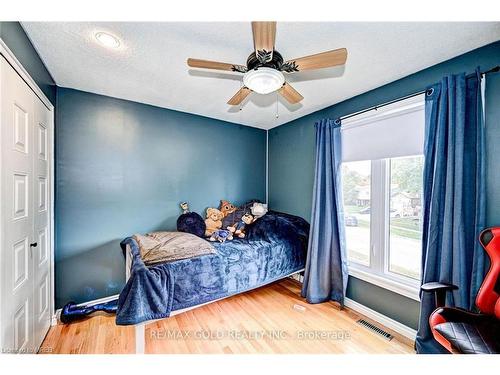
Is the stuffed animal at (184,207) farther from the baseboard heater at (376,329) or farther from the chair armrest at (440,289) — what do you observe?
the chair armrest at (440,289)

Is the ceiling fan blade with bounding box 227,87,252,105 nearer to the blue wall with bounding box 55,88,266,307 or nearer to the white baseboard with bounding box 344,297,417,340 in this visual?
the blue wall with bounding box 55,88,266,307

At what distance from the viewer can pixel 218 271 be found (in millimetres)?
1719

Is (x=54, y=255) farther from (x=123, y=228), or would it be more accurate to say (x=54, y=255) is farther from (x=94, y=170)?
(x=94, y=170)

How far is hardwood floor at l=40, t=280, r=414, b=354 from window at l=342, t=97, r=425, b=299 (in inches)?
20.4

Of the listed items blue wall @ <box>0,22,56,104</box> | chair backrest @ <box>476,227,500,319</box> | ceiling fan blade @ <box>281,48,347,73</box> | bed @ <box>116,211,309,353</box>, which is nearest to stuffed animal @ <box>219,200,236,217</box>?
bed @ <box>116,211,309,353</box>

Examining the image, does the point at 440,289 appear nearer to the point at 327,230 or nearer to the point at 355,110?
the point at 327,230

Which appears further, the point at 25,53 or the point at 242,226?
the point at 242,226

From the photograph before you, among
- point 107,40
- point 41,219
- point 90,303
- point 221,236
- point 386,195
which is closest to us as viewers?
point 107,40

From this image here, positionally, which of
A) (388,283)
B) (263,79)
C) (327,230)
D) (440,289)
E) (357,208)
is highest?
(263,79)

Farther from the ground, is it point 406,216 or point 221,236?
point 406,216

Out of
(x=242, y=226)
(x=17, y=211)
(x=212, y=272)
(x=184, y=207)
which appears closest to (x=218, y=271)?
(x=212, y=272)

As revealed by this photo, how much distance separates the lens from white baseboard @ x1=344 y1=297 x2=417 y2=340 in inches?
65.8

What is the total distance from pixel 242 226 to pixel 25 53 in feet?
7.78

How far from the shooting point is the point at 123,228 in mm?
2236
